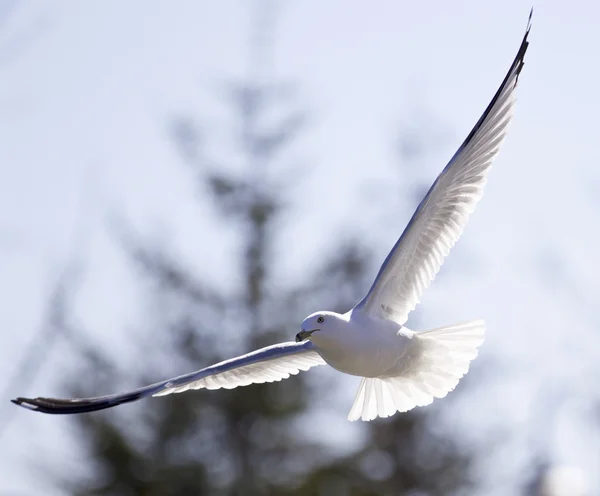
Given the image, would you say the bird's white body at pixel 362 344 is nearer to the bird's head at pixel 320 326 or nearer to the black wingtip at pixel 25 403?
the bird's head at pixel 320 326

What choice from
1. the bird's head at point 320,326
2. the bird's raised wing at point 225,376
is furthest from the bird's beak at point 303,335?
the bird's raised wing at point 225,376

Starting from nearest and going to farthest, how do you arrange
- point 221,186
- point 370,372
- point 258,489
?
point 370,372 < point 258,489 < point 221,186

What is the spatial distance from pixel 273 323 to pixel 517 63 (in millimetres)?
10703

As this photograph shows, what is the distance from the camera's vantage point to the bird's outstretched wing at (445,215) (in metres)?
7.33

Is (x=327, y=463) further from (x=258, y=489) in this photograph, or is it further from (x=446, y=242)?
(x=446, y=242)

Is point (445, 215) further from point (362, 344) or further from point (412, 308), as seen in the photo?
point (362, 344)

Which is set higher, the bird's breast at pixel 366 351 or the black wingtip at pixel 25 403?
the black wingtip at pixel 25 403

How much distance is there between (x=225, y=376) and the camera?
25.8 feet

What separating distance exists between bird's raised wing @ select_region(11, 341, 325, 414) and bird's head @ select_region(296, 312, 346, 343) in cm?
37

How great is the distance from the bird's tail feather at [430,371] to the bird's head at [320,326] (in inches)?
23.6

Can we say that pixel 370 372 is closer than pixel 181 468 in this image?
A: Yes

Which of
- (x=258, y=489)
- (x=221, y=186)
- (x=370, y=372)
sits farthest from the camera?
(x=221, y=186)

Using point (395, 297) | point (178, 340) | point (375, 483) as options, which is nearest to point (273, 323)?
point (178, 340)

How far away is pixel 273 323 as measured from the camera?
57.9 feet
